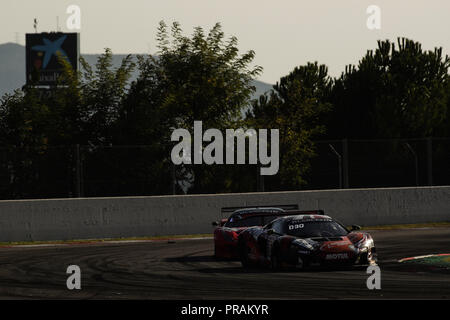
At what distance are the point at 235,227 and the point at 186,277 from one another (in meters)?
4.20

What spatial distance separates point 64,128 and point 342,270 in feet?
65.5

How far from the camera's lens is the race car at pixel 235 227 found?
20625 mm

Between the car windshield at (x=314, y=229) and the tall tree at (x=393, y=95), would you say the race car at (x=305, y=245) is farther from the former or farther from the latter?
the tall tree at (x=393, y=95)

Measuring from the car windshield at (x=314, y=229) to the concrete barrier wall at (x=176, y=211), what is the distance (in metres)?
11.1

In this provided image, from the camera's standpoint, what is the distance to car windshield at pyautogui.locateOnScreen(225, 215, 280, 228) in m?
21.1

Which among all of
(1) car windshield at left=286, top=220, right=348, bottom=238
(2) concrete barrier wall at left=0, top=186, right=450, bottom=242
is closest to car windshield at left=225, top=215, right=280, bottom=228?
(1) car windshield at left=286, top=220, right=348, bottom=238

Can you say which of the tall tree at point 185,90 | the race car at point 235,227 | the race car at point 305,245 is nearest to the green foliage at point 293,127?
the tall tree at point 185,90

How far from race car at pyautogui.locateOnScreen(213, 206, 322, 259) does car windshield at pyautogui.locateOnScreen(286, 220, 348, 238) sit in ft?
7.40

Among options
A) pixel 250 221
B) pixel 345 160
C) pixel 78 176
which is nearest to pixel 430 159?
pixel 345 160

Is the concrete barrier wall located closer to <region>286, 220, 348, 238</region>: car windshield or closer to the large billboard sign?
<region>286, 220, 348, 238</region>: car windshield

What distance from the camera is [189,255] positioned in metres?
22.2

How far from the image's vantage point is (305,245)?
17.3 m

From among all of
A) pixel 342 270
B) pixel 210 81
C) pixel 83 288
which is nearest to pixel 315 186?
pixel 210 81
